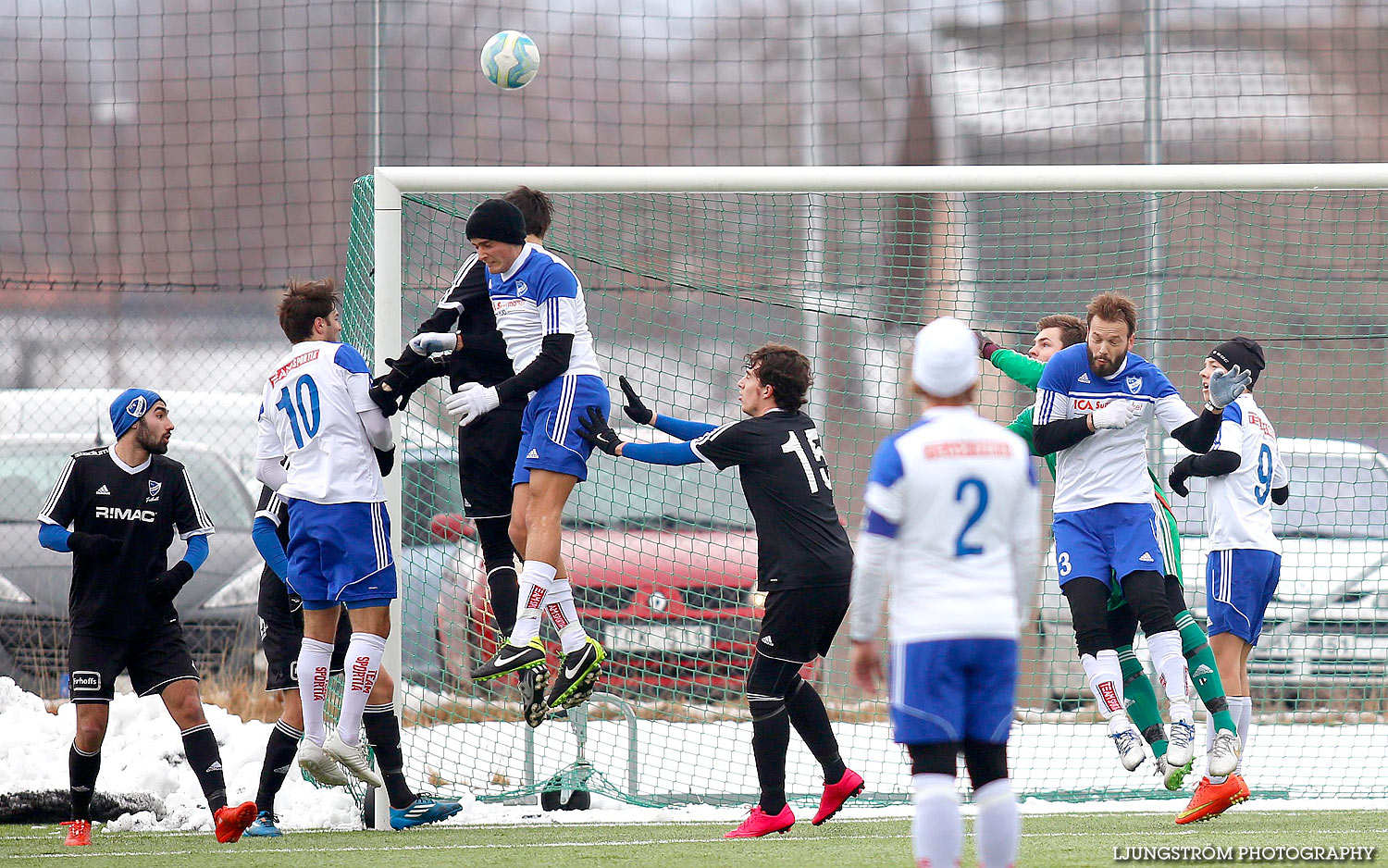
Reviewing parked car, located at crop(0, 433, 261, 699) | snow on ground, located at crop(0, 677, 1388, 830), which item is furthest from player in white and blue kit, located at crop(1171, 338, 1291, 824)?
parked car, located at crop(0, 433, 261, 699)

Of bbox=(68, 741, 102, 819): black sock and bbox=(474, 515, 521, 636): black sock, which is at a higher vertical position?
bbox=(474, 515, 521, 636): black sock

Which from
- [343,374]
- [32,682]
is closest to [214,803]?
[343,374]

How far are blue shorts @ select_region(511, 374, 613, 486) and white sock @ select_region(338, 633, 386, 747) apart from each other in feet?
3.46

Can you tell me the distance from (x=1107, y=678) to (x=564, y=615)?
242 centimetres

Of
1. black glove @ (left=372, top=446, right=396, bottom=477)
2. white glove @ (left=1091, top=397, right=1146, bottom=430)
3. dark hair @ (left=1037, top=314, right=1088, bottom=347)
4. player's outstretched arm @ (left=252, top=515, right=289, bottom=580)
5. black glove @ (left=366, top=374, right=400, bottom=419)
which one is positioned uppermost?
dark hair @ (left=1037, top=314, right=1088, bottom=347)

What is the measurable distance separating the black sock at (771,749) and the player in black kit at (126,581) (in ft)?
8.01

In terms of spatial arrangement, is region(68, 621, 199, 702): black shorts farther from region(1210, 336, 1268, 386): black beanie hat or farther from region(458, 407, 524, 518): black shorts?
region(1210, 336, 1268, 386): black beanie hat

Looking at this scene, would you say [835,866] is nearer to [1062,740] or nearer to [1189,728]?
[1189,728]

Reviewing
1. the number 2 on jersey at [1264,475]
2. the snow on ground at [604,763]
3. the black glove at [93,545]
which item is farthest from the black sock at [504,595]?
the number 2 on jersey at [1264,475]

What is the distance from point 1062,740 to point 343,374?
525 centimetres

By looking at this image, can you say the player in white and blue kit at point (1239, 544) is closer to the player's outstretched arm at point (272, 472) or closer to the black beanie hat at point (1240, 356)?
the black beanie hat at point (1240, 356)

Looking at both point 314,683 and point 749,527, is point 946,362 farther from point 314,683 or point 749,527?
point 749,527

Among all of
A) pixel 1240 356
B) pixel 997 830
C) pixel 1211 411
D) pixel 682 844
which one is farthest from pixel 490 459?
pixel 1240 356

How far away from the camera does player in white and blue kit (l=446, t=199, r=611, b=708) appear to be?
6195 millimetres
